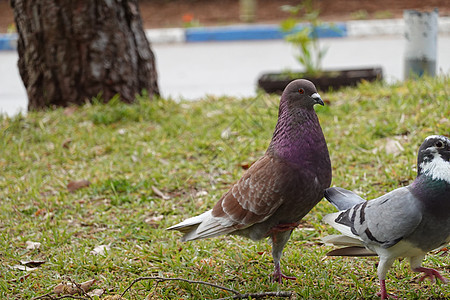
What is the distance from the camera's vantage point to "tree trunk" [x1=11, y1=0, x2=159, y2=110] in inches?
213

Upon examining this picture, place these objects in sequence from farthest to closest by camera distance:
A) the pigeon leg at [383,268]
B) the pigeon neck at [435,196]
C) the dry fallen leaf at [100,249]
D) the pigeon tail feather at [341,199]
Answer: the dry fallen leaf at [100,249], the pigeon tail feather at [341,199], the pigeon leg at [383,268], the pigeon neck at [435,196]

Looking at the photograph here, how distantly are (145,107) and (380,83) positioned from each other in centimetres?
239

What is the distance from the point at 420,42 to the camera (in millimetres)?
5723

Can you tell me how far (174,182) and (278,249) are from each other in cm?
146

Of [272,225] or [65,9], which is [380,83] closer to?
[65,9]

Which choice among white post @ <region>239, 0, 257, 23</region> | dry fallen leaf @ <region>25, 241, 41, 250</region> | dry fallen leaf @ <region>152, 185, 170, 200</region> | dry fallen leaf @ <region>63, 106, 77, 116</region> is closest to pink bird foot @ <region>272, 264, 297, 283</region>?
dry fallen leaf @ <region>152, 185, 170, 200</region>

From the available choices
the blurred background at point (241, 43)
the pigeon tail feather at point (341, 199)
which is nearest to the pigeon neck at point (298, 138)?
the pigeon tail feather at point (341, 199)

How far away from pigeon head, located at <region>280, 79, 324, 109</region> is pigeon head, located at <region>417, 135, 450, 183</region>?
539 mm

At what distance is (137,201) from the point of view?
155 inches

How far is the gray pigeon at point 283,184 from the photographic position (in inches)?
102

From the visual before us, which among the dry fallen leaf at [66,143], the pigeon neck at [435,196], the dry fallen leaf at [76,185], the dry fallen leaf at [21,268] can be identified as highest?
the pigeon neck at [435,196]

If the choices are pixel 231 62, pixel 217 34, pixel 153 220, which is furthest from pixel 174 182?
pixel 217 34

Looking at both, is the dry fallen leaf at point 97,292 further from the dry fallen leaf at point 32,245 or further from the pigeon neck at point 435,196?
the pigeon neck at point 435,196

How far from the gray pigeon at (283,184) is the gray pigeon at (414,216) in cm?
26
